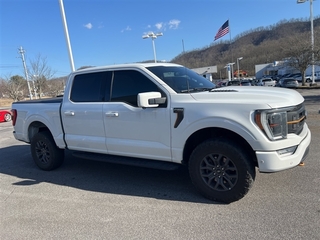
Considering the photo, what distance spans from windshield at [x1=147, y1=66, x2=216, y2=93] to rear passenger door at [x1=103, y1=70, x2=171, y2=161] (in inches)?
8.9

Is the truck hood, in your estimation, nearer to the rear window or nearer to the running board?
the running board

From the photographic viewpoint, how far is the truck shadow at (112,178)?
3.78 m

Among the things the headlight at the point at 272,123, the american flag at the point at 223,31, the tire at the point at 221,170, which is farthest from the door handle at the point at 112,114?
the american flag at the point at 223,31

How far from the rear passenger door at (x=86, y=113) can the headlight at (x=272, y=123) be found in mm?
2485

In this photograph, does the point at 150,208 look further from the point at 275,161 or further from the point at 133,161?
the point at 275,161

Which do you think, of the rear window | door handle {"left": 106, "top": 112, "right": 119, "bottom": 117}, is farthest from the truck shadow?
the rear window

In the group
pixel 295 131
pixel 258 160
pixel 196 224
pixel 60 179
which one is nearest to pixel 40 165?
pixel 60 179

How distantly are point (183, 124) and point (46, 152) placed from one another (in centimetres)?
335

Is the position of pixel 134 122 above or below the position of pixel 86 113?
below

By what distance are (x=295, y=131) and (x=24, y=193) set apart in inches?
173

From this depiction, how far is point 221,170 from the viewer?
10.8 ft

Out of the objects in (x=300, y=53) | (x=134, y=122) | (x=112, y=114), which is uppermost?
(x=300, y=53)

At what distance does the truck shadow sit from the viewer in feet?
12.4

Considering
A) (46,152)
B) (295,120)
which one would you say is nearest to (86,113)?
(46,152)
